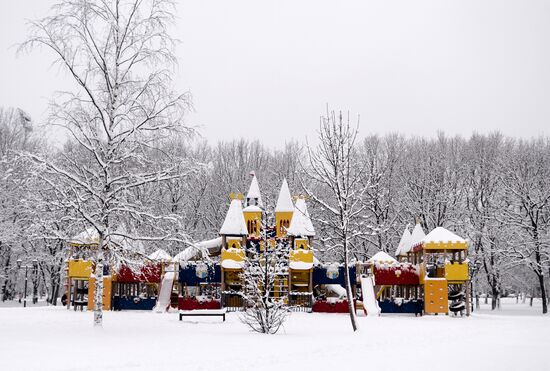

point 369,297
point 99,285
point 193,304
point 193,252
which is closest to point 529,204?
point 369,297

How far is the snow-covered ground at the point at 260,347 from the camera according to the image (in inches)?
423

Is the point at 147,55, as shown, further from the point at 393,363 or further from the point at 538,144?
the point at 538,144

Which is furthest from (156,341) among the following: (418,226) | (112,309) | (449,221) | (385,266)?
(449,221)

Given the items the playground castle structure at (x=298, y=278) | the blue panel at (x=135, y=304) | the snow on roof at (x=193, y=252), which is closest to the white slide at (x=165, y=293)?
the playground castle structure at (x=298, y=278)

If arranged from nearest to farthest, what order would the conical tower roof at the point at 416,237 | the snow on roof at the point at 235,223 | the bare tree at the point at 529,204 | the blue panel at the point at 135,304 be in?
the blue panel at the point at 135,304, the snow on roof at the point at 235,223, the bare tree at the point at 529,204, the conical tower roof at the point at 416,237

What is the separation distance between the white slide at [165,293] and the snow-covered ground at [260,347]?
8.05 meters

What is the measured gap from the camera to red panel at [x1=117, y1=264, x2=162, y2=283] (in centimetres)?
2864

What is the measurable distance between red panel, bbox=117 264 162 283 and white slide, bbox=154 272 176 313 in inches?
20.7

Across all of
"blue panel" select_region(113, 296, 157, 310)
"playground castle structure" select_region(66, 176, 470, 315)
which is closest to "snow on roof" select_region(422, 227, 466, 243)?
"playground castle structure" select_region(66, 176, 470, 315)

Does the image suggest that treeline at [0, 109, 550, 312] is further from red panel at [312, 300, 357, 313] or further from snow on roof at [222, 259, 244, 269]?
red panel at [312, 300, 357, 313]

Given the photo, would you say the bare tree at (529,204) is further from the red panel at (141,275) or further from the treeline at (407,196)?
the red panel at (141,275)

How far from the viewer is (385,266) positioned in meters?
29.6

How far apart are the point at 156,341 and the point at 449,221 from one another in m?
26.7

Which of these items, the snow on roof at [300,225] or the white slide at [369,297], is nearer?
the white slide at [369,297]
